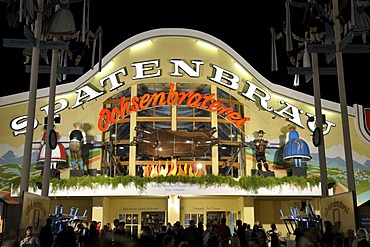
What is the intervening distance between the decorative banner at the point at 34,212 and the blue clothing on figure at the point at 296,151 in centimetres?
1093

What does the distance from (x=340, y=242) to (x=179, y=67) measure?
15.5 m

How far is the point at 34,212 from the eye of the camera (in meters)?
9.05

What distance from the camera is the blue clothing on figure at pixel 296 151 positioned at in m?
18.0

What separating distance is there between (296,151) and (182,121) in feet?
17.0

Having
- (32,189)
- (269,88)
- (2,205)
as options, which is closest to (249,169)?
(269,88)

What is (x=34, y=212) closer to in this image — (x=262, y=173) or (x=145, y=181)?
(x=145, y=181)

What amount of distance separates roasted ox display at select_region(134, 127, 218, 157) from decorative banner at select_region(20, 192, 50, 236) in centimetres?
801

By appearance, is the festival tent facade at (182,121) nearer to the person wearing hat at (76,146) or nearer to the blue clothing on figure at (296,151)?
the person wearing hat at (76,146)

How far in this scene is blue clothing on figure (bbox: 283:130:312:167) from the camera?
1803 cm

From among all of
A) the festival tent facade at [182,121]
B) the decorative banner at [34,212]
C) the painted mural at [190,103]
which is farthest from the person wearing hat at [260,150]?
the decorative banner at [34,212]

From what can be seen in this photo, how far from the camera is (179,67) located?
20.7m

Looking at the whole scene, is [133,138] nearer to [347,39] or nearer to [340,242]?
[347,39]

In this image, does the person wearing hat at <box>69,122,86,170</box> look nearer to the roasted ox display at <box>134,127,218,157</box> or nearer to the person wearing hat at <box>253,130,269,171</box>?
the roasted ox display at <box>134,127,218,157</box>

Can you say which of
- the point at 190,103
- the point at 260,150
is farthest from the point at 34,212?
the point at 260,150
